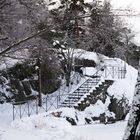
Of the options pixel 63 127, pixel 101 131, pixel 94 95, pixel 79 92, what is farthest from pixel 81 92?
pixel 63 127

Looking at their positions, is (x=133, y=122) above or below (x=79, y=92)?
above

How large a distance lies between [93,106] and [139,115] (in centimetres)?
2063

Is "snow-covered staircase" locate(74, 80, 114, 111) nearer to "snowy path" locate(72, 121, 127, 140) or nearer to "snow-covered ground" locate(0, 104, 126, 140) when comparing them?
"snowy path" locate(72, 121, 127, 140)

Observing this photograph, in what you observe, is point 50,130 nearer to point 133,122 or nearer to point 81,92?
point 81,92

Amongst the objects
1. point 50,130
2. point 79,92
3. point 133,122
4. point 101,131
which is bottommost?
point 101,131

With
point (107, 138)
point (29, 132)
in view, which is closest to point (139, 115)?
point (29, 132)

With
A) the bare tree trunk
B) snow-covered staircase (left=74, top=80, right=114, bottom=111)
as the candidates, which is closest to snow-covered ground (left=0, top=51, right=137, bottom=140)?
snow-covered staircase (left=74, top=80, right=114, bottom=111)

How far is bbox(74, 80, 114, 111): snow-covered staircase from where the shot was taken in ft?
90.3

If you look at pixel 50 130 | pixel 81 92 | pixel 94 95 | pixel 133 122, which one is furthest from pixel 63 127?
pixel 133 122

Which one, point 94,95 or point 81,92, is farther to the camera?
point 81,92

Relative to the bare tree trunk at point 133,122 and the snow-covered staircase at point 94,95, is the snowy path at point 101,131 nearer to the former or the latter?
the snow-covered staircase at point 94,95

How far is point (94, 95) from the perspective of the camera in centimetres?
2886

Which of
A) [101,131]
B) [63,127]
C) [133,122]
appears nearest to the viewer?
[133,122]

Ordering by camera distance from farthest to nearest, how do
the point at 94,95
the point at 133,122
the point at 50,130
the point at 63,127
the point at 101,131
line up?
the point at 94,95, the point at 101,131, the point at 63,127, the point at 50,130, the point at 133,122
